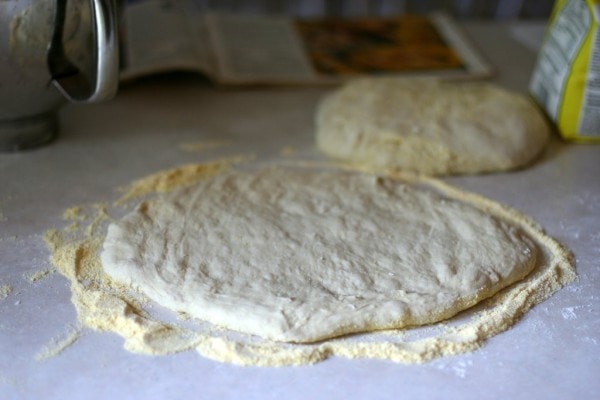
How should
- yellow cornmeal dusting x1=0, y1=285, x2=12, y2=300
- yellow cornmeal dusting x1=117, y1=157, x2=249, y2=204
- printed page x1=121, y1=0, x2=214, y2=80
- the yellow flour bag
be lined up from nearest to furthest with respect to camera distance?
yellow cornmeal dusting x1=0, y1=285, x2=12, y2=300 < yellow cornmeal dusting x1=117, y1=157, x2=249, y2=204 < the yellow flour bag < printed page x1=121, y1=0, x2=214, y2=80

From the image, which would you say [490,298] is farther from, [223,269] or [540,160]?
[540,160]

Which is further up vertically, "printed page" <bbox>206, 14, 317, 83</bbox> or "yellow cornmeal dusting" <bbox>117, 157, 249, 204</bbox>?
"printed page" <bbox>206, 14, 317, 83</bbox>

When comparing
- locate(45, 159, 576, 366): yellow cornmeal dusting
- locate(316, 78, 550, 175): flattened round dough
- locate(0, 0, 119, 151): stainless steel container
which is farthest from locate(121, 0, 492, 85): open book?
locate(45, 159, 576, 366): yellow cornmeal dusting

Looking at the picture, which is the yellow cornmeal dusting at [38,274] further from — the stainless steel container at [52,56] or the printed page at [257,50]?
the printed page at [257,50]

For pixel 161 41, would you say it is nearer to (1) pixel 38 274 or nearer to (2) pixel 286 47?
(2) pixel 286 47

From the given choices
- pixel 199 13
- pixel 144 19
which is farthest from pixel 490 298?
pixel 199 13

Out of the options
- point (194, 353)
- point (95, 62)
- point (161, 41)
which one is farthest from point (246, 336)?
point (161, 41)

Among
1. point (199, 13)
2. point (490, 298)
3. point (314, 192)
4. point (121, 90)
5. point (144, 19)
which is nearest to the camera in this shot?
point (490, 298)

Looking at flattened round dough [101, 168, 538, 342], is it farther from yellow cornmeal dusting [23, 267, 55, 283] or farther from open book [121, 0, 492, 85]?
open book [121, 0, 492, 85]
